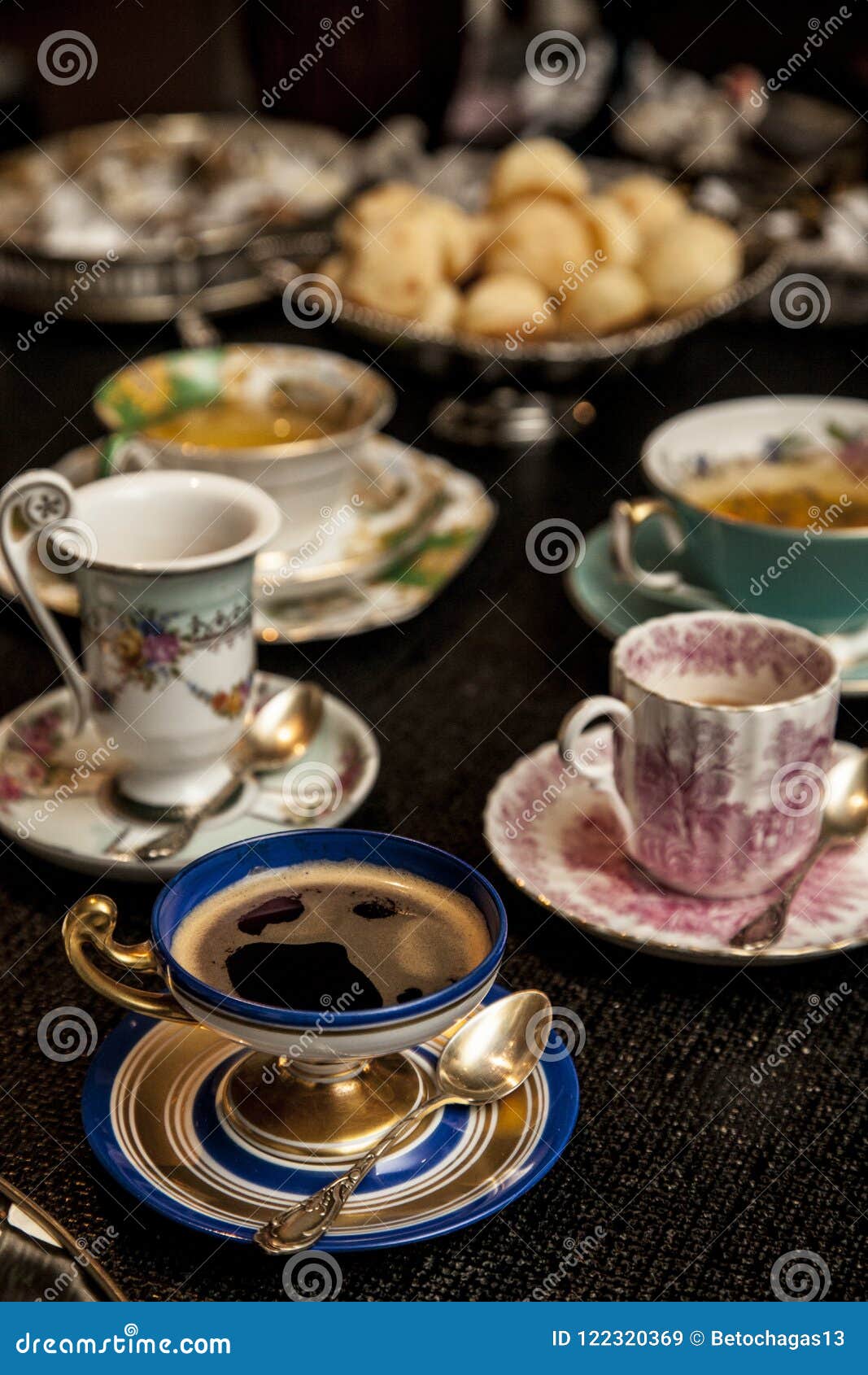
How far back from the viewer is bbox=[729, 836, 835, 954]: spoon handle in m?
0.81

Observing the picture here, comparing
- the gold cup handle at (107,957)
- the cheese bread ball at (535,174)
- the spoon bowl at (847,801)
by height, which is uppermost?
the cheese bread ball at (535,174)

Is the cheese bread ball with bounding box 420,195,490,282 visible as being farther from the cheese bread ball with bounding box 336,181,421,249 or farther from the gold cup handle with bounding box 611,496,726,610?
the gold cup handle with bounding box 611,496,726,610

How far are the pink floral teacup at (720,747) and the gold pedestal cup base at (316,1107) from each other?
9.5 inches

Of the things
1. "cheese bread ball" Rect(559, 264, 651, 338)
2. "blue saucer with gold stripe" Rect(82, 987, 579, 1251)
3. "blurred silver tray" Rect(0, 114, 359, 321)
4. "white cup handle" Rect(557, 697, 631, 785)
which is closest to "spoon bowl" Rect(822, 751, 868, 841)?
"white cup handle" Rect(557, 697, 631, 785)

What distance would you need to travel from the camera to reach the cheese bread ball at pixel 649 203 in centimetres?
158

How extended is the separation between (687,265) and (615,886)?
0.86 metres

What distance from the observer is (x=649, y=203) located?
1601mm

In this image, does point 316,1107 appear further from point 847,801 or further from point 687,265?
point 687,265

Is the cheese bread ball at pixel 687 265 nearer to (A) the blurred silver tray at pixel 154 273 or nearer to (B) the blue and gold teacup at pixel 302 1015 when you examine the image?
(A) the blurred silver tray at pixel 154 273

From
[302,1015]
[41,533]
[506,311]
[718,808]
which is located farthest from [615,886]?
[506,311]

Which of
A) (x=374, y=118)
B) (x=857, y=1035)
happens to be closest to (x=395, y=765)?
(x=857, y=1035)

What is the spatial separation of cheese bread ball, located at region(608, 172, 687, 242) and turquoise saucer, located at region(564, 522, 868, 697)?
1.58 feet

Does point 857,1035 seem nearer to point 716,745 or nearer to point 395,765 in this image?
point 716,745

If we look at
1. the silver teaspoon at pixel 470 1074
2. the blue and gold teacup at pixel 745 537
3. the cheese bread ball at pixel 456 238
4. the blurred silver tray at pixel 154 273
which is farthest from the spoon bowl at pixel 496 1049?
the blurred silver tray at pixel 154 273
